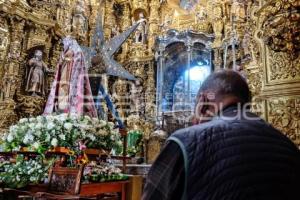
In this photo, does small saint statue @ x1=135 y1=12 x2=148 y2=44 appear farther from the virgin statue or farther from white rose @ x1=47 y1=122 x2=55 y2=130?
white rose @ x1=47 y1=122 x2=55 y2=130

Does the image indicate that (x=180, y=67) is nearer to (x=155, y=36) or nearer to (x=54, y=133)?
(x=155, y=36)

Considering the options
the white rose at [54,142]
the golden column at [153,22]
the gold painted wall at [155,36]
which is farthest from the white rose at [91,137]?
the golden column at [153,22]

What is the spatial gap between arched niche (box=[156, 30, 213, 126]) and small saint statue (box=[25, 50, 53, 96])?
5.23 meters

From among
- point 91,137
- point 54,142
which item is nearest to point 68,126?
point 54,142

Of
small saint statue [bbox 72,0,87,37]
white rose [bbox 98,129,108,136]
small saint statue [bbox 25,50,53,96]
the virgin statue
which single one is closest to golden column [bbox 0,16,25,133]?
small saint statue [bbox 25,50,53,96]

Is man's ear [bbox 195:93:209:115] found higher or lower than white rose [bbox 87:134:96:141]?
higher

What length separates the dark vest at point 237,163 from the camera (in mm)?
1038

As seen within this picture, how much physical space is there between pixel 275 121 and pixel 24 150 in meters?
3.61

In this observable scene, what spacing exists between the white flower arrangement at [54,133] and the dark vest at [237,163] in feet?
11.2

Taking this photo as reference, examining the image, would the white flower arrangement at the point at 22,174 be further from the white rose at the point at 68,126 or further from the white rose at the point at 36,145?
the white rose at the point at 68,126

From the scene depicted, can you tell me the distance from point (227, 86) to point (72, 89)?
4.79m

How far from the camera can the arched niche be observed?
1312 centimetres

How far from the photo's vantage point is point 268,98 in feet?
12.6

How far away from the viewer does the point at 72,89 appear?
570 cm
